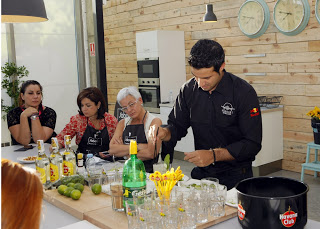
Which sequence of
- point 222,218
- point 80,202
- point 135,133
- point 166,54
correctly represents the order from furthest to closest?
point 166,54, point 135,133, point 80,202, point 222,218

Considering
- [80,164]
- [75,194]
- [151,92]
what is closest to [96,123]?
[80,164]

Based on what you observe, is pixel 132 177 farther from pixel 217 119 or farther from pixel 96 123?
pixel 96 123

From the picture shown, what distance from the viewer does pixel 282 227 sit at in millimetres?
1454

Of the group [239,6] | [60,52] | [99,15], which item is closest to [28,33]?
[60,52]

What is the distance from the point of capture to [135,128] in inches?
127

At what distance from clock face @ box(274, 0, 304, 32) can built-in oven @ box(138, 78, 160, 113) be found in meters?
2.13

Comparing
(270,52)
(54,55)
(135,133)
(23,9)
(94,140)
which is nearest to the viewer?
(23,9)

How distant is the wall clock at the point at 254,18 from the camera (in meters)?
5.25

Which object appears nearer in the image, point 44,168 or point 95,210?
point 95,210

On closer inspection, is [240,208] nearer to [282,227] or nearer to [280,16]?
[282,227]

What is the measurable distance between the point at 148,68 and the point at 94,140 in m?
3.13

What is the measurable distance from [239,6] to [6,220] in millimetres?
5241

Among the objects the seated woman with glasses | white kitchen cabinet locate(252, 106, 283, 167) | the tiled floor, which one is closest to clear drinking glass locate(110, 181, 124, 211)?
the seated woman with glasses

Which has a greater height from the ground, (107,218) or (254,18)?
(254,18)
